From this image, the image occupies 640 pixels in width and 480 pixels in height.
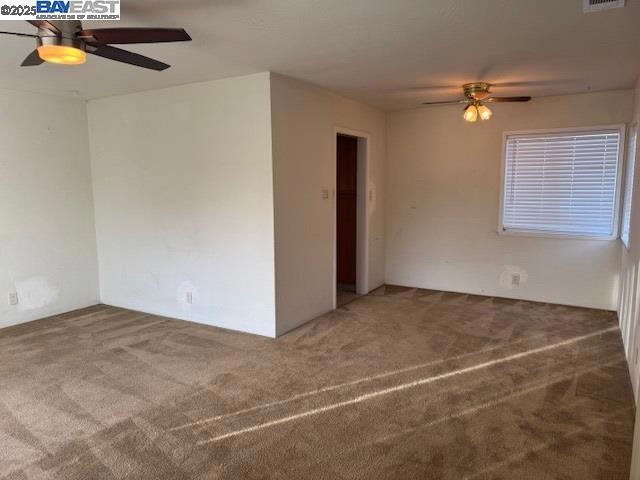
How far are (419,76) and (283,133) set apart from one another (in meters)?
1.30

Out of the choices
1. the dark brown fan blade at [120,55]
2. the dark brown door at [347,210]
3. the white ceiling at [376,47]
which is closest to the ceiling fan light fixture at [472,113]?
the white ceiling at [376,47]

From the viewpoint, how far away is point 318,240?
4.45 metres

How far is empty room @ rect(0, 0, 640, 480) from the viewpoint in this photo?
234 cm

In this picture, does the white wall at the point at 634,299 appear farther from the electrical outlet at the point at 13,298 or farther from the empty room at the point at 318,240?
the electrical outlet at the point at 13,298

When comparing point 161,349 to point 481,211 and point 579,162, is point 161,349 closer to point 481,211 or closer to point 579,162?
point 481,211

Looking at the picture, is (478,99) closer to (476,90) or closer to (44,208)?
(476,90)

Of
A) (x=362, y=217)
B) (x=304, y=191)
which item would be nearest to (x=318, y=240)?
(x=304, y=191)

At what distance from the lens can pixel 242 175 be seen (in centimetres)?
394

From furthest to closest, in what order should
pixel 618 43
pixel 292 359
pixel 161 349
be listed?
pixel 161 349 → pixel 292 359 → pixel 618 43

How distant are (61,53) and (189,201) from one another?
7.37 ft

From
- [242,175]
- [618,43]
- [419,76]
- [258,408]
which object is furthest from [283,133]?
[618,43]

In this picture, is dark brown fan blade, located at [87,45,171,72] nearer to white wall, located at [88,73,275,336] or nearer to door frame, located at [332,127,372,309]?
white wall, located at [88,73,275,336]

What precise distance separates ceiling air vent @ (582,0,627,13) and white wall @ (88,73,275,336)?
91.8 inches

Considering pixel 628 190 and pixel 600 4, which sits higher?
pixel 600 4
